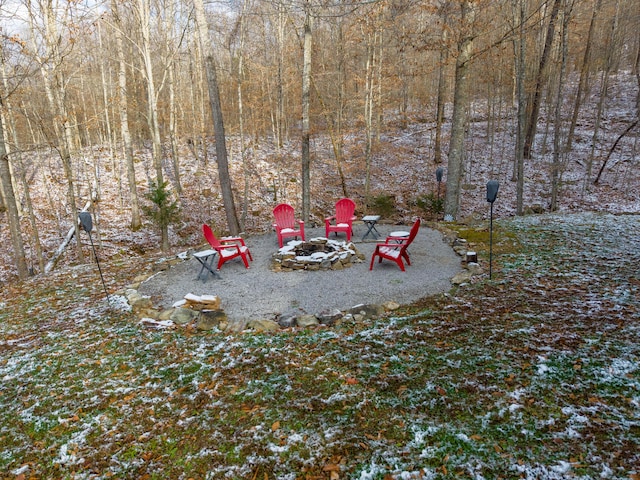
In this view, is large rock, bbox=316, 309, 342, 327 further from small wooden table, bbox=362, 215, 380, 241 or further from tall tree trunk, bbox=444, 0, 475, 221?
tall tree trunk, bbox=444, 0, 475, 221

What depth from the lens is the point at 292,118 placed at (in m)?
21.3

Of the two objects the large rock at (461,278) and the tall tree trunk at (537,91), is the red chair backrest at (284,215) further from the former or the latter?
the tall tree trunk at (537,91)

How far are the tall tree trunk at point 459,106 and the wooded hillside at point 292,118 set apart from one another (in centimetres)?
3

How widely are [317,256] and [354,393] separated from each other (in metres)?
3.44

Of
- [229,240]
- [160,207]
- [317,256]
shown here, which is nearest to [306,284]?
[317,256]

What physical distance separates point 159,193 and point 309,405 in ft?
21.5

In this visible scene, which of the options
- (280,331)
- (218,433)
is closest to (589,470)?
(218,433)

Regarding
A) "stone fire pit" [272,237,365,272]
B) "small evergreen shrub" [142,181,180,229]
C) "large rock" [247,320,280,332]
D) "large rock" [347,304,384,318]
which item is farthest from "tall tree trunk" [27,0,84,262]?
Result: "large rock" [347,304,384,318]

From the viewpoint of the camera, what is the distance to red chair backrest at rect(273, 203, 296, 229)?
24.0 ft

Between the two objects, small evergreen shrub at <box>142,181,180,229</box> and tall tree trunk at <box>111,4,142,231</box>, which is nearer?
small evergreen shrub at <box>142,181,180,229</box>

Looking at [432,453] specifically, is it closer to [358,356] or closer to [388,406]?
[388,406]

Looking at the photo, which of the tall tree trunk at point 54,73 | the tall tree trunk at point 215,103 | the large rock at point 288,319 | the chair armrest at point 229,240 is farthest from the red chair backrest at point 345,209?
the tall tree trunk at point 54,73

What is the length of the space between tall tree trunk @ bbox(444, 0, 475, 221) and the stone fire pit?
383 centimetres

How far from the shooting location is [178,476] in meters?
2.10
